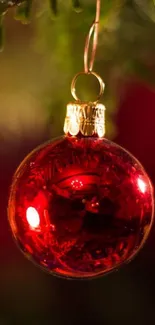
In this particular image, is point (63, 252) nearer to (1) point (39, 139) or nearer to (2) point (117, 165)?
(2) point (117, 165)

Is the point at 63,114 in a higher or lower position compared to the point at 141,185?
higher

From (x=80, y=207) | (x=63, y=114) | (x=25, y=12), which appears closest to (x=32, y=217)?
(x=80, y=207)

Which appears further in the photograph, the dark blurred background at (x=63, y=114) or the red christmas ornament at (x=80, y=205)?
the dark blurred background at (x=63, y=114)

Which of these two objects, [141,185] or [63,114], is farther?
[63,114]

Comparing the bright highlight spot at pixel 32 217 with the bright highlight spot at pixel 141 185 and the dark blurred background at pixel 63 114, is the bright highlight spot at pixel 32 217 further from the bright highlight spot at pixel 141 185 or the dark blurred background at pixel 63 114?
the dark blurred background at pixel 63 114

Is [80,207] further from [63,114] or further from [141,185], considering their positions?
[63,114]

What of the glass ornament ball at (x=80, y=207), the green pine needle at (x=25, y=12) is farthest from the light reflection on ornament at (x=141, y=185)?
the green pine needle at (x=25, y=12)

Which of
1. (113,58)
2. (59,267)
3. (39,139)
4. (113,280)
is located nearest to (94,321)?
(113,280)
